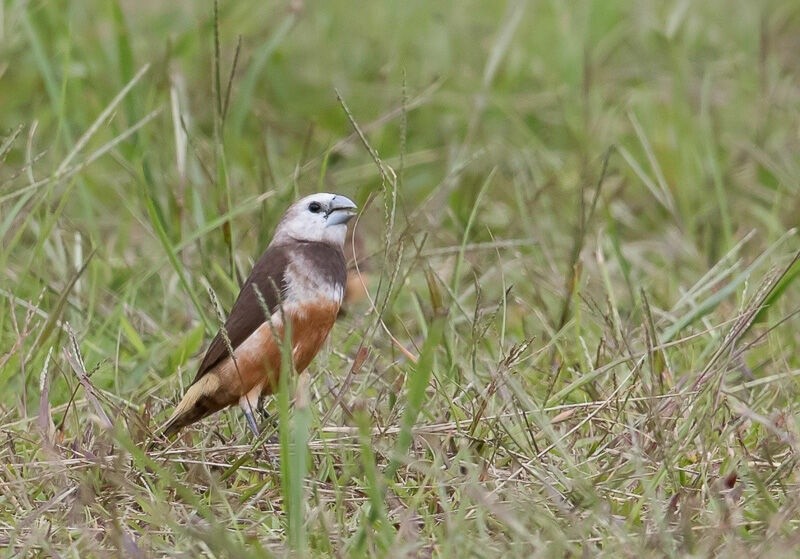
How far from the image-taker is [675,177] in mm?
5461

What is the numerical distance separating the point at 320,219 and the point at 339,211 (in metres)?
0.06

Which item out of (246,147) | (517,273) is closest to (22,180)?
(246,147)

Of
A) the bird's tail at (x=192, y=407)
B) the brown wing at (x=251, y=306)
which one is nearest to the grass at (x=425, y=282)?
the bird's tail at (x=192, y=407)

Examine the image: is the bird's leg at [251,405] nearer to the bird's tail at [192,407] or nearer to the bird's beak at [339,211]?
the bird's tail at [192,407]

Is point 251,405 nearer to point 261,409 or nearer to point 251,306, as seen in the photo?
point 261,409

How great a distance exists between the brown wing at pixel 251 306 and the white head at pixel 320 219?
0.15m

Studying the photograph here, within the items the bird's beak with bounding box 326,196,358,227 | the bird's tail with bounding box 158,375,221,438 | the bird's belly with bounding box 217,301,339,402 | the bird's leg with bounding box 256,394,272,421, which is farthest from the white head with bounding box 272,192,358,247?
the bird's tail with bounding box 158,375,221,438

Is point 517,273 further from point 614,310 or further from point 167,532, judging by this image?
point 167,532

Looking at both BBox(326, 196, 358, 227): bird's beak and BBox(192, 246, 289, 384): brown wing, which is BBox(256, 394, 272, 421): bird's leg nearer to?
BBox(192, 246, 289, 384): brown wing

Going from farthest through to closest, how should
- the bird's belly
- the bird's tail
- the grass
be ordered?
1. the bird's belly
2. the bird's tail
3. the grass

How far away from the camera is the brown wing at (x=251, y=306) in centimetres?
346

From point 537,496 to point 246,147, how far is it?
2922mm

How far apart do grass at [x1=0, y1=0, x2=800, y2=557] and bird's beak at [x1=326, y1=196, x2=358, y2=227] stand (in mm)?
74

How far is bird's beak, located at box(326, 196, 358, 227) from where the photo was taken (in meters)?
3.74
